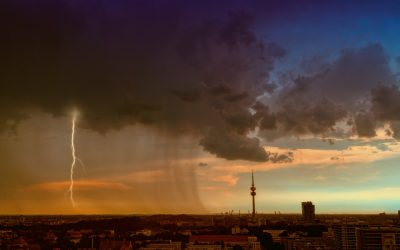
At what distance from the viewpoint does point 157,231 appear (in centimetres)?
10662

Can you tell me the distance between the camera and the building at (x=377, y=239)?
2456 inches

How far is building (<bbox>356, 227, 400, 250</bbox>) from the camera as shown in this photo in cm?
6238

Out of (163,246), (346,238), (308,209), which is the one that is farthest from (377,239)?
(308,209)

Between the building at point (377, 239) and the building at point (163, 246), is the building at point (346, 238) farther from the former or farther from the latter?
the building at point (163, 246)

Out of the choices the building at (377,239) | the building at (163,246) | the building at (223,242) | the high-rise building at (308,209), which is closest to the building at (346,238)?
the building at (377,239)

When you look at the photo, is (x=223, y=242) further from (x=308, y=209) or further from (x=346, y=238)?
(x=308, y=209)

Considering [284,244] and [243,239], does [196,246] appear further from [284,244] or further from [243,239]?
[284,244]

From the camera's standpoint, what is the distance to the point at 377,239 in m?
63.8

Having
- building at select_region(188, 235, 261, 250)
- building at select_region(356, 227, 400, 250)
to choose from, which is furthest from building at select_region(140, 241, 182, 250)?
building at select_region(356, 227, 400, 250)

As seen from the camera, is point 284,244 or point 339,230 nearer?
point 339,230

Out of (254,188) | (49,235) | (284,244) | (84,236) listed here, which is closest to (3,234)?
(49,235)

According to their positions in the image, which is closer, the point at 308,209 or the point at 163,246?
the point at 163,246

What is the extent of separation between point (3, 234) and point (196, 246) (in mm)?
36497

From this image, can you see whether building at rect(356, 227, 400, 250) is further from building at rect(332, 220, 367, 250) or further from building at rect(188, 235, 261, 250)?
building at rect(188, 235, 261, 250)
